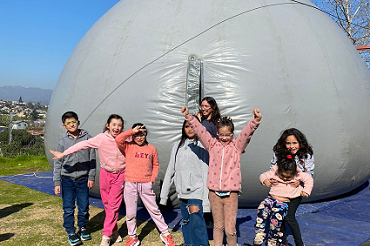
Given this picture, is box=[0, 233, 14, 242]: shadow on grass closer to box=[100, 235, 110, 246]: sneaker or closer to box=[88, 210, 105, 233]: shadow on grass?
box=[88, 210, 105, 233]: shadow on grass

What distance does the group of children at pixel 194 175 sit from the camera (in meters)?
3.65

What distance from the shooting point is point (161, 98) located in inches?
210

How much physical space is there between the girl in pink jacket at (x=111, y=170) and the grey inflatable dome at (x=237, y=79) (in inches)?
39.5

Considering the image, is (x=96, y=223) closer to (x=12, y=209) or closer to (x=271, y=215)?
(x=12, y=209)

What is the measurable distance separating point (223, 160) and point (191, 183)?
1.62ft

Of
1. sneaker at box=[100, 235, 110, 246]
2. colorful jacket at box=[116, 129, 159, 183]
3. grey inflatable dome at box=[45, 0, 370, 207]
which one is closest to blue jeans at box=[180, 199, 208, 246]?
colorful jacket at box=[116, 129, 159, 183]

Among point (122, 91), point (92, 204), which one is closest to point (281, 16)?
point (122, 91)

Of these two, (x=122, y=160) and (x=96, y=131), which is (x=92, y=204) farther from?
(x=122, y=160)

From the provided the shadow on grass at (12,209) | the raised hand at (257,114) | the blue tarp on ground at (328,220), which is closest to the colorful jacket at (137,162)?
the blue tarp on ground at (328,220)

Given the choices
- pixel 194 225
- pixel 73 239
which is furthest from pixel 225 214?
pixel 73 239

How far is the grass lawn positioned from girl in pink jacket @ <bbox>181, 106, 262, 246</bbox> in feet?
3.42

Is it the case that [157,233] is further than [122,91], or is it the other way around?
[122,91]

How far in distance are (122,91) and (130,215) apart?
6.87 feet

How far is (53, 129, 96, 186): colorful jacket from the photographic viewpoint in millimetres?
4465
